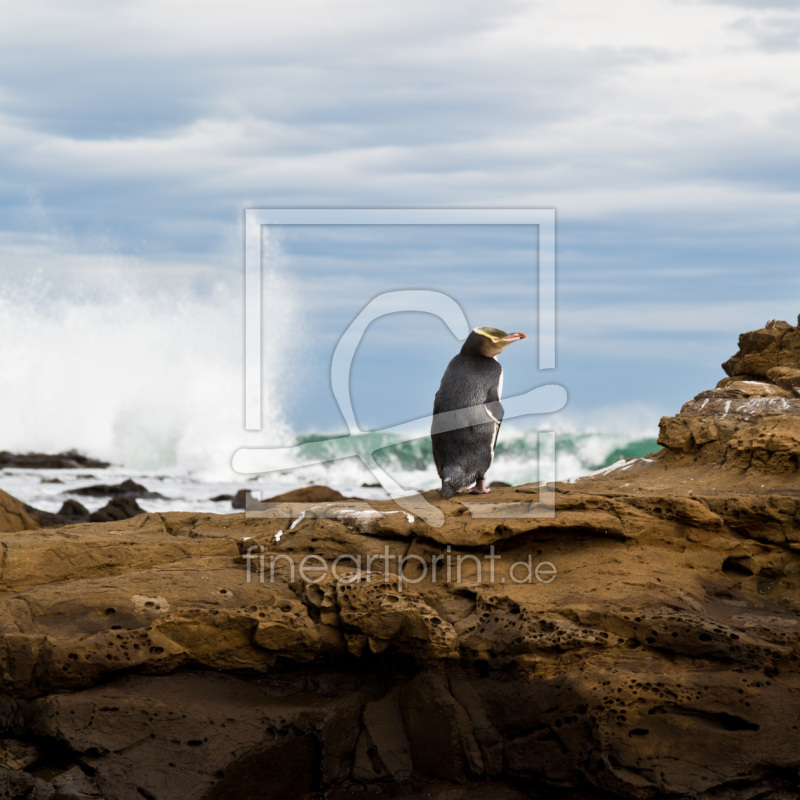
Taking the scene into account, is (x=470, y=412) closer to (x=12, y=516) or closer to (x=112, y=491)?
(x=12, y=516)

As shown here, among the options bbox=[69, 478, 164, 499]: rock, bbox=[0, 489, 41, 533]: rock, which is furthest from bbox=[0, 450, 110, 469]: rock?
bbox=[0, 489, 41, 533]: rock

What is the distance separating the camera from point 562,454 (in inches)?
1259


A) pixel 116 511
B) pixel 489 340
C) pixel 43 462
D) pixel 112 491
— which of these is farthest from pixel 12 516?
pixel 43 462

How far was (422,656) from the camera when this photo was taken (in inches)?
232

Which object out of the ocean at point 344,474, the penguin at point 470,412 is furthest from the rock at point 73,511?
the penguin at point 470,412

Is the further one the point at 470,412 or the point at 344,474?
the point at 344,474

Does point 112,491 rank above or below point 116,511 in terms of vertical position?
below

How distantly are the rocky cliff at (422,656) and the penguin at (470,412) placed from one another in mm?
1026

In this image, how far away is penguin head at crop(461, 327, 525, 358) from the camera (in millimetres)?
8120

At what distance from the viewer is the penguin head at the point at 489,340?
812 centimetres

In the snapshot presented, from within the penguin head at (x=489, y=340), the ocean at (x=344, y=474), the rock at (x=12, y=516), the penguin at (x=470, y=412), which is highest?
the penguin head at (x=489, y=340)

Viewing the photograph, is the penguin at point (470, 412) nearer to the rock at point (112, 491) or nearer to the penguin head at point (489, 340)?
the penguin head at point (489, 340)

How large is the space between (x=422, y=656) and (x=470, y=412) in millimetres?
2612

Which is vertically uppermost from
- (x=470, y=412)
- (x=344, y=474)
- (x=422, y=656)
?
(x=470, y=412)
